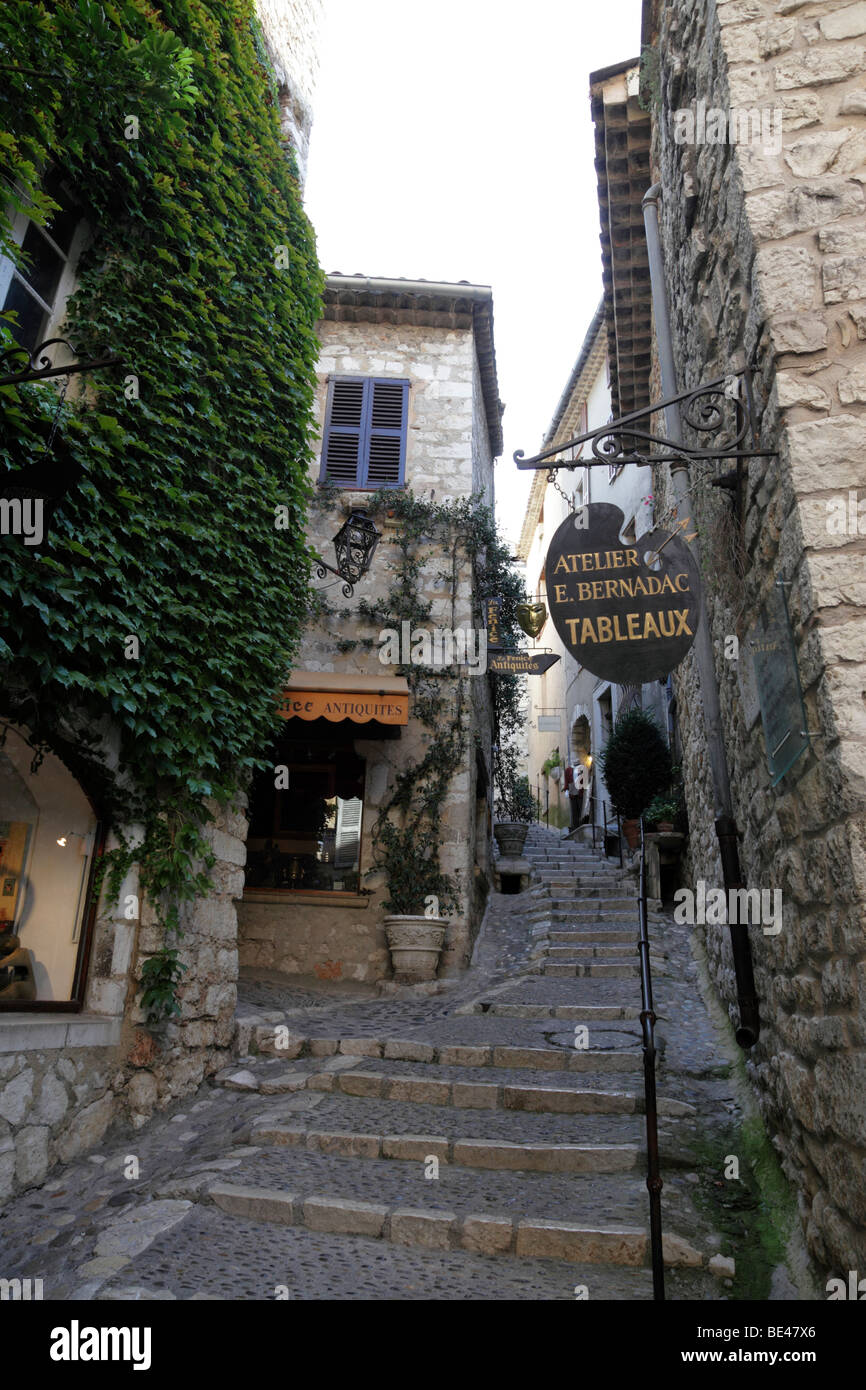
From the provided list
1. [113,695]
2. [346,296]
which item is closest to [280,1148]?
[113,695]

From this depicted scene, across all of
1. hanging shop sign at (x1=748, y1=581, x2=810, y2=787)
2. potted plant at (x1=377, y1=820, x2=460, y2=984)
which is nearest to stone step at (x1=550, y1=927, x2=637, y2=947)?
potted plant at (x1=377, y1=820, x2=460, y2=984)

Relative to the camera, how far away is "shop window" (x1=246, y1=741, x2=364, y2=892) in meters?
8.38

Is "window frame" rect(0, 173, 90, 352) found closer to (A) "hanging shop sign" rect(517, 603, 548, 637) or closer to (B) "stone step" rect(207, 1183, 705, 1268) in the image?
(B) "stone step" rect(207, 1183, 705, 1268)

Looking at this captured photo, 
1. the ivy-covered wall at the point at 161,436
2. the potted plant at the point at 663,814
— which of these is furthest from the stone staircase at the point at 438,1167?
the potted plant at the point at 663,814

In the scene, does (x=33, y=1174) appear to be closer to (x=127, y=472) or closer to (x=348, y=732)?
(x=127, y=472)

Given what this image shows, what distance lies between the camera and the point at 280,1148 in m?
4.15

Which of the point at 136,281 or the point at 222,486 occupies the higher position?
the point at 136,281

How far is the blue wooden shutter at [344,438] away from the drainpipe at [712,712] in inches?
166

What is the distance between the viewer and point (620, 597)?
331 cm

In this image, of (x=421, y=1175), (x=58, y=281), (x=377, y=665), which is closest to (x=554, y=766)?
(x=377, y=665)

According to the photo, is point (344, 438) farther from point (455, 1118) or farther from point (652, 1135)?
point (652, 1135)

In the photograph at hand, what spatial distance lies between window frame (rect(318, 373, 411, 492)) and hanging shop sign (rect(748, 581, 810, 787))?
6753 millimetres

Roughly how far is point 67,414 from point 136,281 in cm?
130

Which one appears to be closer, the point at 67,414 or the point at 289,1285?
the point at 289,1285
